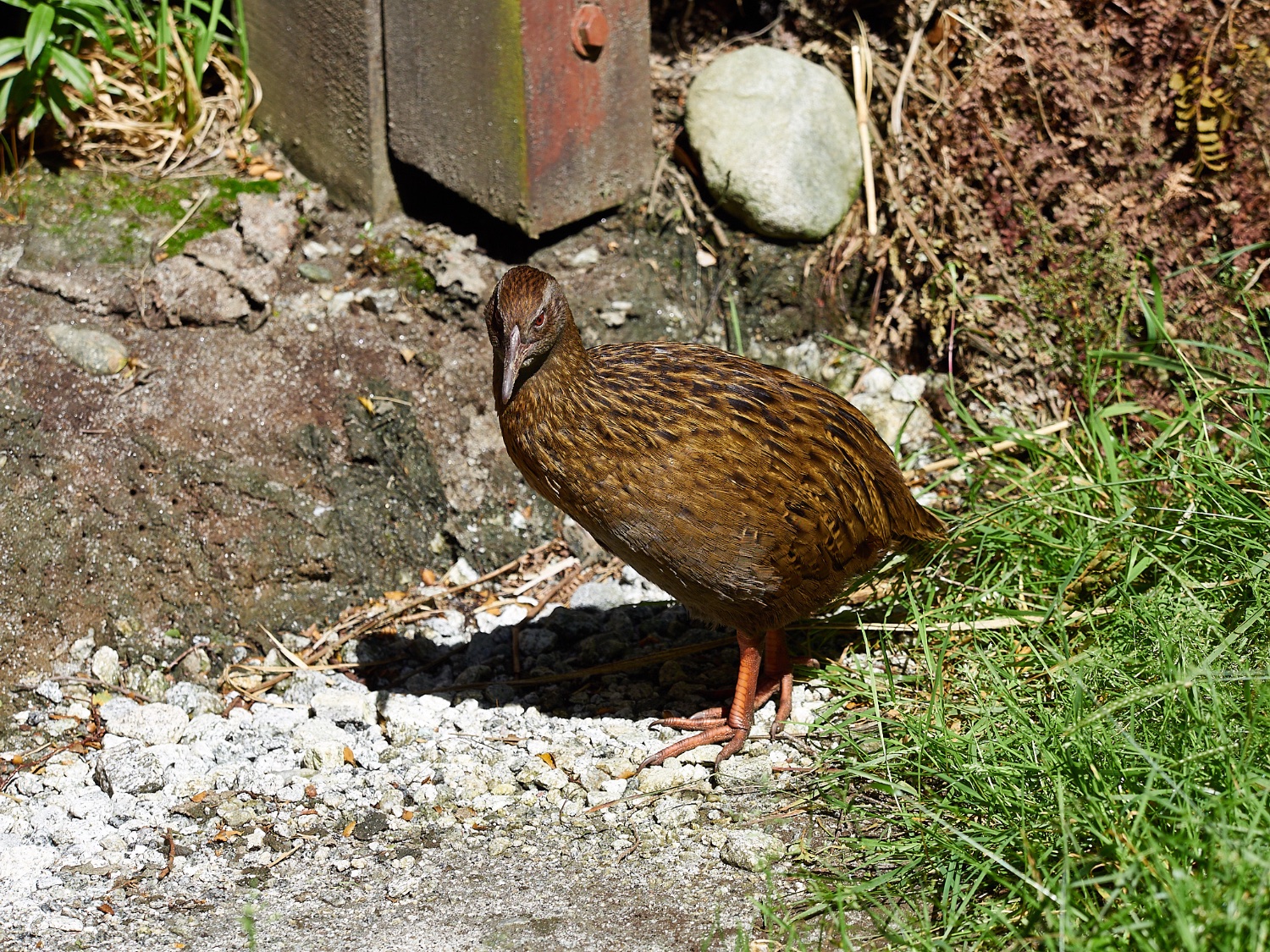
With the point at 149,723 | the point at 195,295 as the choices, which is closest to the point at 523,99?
the point at 195,295

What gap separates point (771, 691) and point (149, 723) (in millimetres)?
1916

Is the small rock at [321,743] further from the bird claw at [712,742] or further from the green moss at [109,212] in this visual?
the green moss at [109,212]

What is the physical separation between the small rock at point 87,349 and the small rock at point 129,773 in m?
1.54

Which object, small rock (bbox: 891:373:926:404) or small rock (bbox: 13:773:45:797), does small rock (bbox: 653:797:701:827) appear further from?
small rock (bbox: 891:373:926:404)

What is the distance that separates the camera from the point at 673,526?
346 cm

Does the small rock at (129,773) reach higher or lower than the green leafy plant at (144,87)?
lower

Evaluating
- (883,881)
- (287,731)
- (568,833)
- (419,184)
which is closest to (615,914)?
(568,833)

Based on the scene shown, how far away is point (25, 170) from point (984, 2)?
4.03 m

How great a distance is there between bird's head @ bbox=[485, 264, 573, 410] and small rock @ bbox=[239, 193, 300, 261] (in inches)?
72.3

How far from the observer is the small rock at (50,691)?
154 inches

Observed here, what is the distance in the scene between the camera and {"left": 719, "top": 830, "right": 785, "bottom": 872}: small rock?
317 centimetres

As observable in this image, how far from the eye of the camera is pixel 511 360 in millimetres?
3434

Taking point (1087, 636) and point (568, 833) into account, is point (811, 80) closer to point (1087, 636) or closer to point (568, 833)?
point (1087, 636)

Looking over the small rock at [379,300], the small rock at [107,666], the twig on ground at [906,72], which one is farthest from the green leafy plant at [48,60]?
the twig on ground at [906,72]
